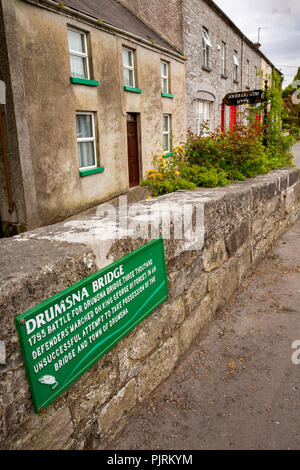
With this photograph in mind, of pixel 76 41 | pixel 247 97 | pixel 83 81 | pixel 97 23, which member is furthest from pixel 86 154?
pixel 247 97

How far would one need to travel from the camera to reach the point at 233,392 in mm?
2416

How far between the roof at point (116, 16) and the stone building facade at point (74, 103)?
6cm

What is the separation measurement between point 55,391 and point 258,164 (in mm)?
4583

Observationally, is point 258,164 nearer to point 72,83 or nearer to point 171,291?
point 171,291

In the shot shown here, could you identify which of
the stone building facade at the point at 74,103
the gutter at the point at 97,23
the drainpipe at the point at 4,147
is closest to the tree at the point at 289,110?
the stone building facade at the point at 74,103

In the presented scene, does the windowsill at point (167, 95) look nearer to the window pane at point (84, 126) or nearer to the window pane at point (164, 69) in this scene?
the window pane at point (164, 69)

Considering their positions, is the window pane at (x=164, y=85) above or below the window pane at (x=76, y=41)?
below

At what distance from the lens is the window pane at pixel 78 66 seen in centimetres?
927

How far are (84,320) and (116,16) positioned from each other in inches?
497

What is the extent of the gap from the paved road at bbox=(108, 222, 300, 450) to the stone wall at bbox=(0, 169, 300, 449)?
118 millimetres

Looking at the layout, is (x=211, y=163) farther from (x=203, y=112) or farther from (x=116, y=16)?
(x=203, y=112)

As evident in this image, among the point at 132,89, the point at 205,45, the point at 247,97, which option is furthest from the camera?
the point at 205,45
